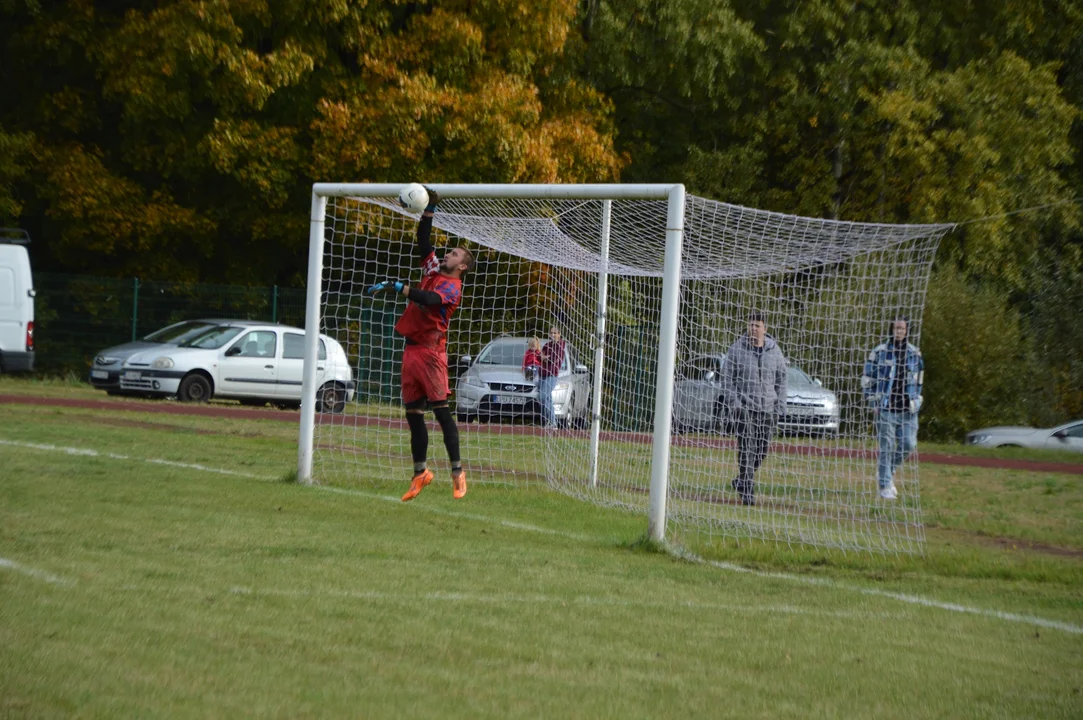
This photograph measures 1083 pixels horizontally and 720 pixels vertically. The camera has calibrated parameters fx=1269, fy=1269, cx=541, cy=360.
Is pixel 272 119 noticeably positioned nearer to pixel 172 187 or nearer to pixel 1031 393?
pixel 172 187

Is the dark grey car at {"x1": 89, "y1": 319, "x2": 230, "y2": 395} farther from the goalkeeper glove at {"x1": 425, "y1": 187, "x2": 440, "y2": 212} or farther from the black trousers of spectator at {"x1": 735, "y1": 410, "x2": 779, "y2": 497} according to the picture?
the black trousers of spectator at {"x1": 735, "y1": 410, "x2": 779, "y2": 497}

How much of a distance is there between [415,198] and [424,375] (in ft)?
4.50

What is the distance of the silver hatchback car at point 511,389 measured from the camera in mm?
13469

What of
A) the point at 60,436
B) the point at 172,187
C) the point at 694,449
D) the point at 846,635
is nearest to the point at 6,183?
the point at 172,187

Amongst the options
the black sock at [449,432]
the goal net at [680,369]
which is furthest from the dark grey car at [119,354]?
the black sock at [449,432]

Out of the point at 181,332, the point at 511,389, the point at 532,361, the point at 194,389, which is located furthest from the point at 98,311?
the point at 532,361

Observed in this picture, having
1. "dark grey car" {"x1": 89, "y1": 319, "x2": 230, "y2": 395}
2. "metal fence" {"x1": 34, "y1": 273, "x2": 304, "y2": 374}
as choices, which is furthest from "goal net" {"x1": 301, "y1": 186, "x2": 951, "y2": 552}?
"metal fence" {"x1": 34, "y1": 273, "x2": 304, "y2": 374}

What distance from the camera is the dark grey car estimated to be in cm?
2206

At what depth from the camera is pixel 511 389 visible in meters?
14.8

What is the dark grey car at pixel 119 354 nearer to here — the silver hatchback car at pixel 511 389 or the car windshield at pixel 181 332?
the car windshield at pixel 181 332

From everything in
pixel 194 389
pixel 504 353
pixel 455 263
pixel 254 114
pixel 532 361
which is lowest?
pixel 194 389

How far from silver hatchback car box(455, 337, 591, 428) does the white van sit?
401 inches

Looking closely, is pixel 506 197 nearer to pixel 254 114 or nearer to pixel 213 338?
pixel 213 338

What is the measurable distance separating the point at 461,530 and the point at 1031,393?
875 inches
